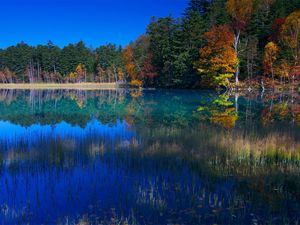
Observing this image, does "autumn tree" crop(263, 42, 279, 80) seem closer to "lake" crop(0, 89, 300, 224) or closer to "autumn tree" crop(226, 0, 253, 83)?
"autumn tree" crop(226, 0, 253, 83)

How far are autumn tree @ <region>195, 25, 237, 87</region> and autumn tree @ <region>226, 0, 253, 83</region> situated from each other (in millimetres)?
2753

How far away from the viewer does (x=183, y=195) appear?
6086mm

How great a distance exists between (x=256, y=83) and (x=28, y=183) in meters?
41.3

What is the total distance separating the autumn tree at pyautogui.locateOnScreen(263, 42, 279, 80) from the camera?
4050 cm

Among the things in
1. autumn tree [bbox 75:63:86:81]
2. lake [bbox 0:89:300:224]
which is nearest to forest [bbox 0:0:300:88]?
autumn tree [bbox 75:63:86:81]

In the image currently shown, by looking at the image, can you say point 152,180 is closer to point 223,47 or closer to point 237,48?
point 223,47

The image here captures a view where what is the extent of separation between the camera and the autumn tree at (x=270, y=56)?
133 feet

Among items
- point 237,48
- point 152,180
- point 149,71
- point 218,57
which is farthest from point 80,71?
point 152,180

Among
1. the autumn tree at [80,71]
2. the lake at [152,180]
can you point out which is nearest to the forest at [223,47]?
the autumn tree at [80,71]

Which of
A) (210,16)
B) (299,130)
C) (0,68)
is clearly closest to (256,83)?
(210,16)

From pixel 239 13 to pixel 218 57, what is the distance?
9892mm

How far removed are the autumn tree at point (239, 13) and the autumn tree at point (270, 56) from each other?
17.8 feet

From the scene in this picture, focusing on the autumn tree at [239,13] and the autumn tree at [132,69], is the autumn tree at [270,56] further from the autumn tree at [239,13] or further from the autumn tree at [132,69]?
the autumn tree at [132,69]

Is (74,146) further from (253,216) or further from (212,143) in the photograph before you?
(253,216)
